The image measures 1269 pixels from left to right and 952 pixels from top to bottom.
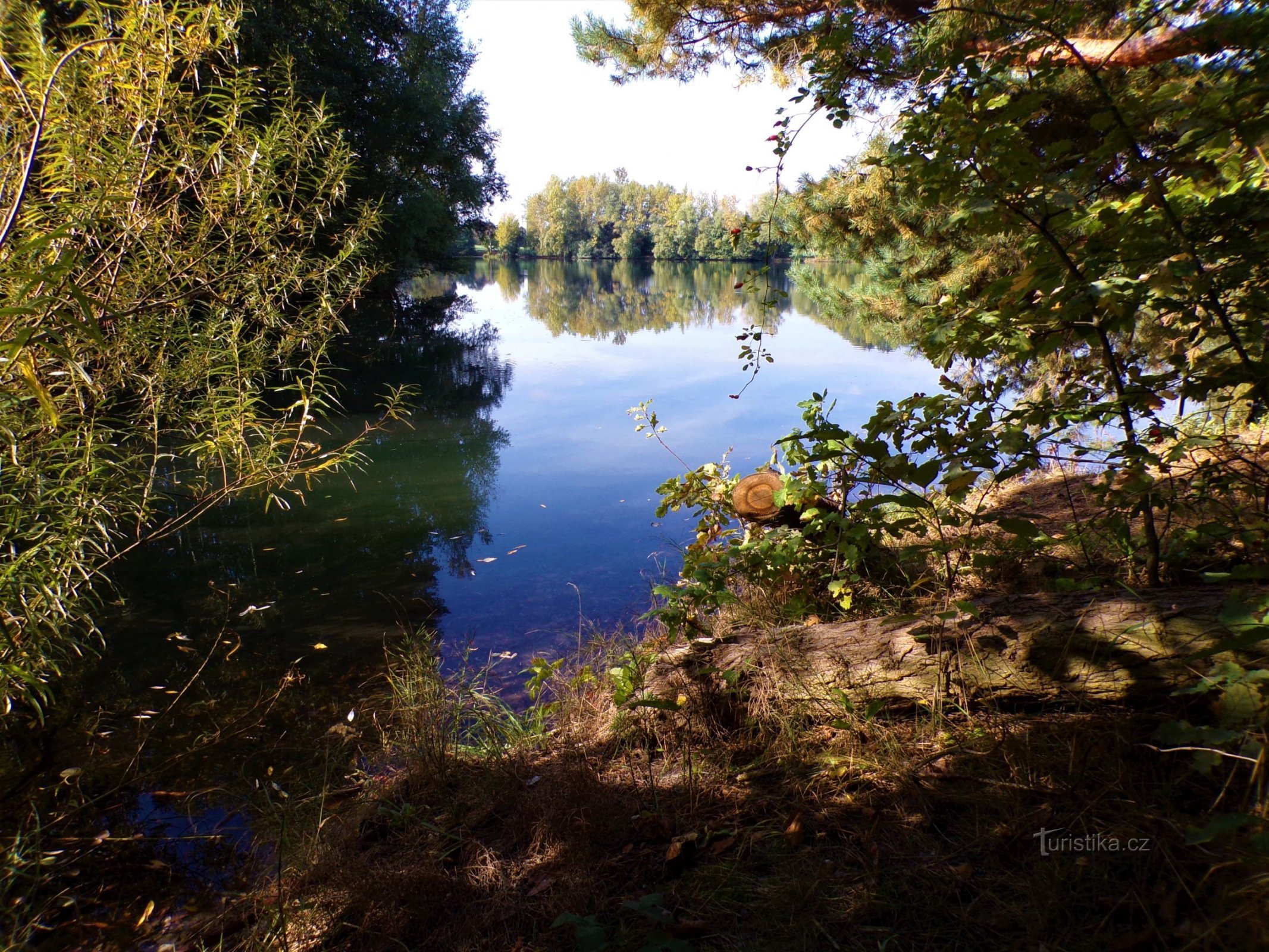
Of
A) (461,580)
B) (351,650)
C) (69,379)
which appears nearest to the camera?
(69,379)

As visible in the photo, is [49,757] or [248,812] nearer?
[248,812]

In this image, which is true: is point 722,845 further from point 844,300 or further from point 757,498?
point 844,300

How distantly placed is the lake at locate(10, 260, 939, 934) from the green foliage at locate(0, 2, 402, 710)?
2.20ft

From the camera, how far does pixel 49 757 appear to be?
3.35 metres

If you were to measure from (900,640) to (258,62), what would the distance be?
13864mm

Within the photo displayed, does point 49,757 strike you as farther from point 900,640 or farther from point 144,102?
point 900,640

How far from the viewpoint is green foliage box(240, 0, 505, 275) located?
13.2m

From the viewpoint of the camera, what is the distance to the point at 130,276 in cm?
307

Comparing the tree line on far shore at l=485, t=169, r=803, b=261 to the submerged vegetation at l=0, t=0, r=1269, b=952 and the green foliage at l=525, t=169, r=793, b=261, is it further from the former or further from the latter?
the submerged vegetation at l=0, t=0, r=1269, b=952

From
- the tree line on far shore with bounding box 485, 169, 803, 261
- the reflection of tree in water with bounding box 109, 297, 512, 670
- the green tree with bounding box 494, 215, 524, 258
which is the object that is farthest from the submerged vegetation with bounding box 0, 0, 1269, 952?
the green tree with bounding box 494, 215, 524, 258

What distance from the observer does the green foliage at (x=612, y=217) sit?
63062mm

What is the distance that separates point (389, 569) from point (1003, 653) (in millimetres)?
4551

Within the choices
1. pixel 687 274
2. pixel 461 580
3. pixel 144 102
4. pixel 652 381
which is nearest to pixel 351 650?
pixel 461 580

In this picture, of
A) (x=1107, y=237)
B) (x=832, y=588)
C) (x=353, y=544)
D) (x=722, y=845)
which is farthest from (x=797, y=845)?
(x=353, y=544)
